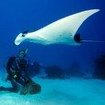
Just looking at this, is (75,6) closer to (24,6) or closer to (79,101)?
(24,6)

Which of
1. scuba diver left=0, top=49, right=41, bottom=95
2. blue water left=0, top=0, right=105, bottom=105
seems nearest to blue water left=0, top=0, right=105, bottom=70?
blue water left=0, top=0, right=105, bottom=105

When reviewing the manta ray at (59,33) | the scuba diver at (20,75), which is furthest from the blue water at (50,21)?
the manta ray at (59,33)

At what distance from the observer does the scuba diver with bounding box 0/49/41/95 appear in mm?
7652

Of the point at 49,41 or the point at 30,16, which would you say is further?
the point at 30,16

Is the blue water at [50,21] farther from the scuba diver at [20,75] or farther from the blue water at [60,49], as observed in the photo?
the scuba diver at [20,75]

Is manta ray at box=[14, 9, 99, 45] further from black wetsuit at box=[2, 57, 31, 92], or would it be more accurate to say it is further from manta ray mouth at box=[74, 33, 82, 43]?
black wetsuit at box=[2, 57, 31, 92]

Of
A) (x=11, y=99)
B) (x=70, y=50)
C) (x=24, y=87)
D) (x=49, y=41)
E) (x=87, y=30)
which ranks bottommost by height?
(x=11, y=99)

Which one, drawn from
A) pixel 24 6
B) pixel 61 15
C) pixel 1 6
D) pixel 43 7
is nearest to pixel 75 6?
pixel 61 15

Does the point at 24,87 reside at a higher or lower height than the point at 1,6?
lower

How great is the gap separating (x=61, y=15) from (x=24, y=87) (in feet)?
48.5

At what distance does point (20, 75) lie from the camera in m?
7.74

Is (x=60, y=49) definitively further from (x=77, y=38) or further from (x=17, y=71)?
(x=77, y=38)

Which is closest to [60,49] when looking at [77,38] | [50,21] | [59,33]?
[50,21]

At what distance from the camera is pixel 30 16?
1164 inches
